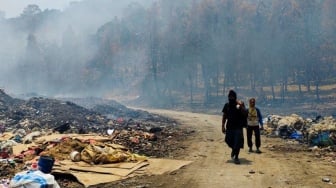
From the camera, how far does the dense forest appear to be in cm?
4862

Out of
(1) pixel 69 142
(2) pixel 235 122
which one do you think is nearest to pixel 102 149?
(1) pixel 69 142

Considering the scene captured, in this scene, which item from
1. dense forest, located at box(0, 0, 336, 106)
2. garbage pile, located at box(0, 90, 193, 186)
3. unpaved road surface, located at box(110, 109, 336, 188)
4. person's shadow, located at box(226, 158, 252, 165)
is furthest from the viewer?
dense forest, located at box(0, 0, 336, 106)

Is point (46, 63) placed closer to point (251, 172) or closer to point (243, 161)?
point (243, 161)

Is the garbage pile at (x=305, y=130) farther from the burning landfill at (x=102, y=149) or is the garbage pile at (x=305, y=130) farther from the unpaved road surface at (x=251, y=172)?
the unpaved road surface at (x=251, y=172)

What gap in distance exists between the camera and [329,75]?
163 ft

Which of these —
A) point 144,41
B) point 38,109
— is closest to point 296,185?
point 38,109

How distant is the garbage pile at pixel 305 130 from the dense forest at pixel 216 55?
28.0 meters

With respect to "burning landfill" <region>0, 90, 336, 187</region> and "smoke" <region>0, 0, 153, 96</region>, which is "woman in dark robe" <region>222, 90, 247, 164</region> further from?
"smoke" <region>0, 0, 153, 96</region>

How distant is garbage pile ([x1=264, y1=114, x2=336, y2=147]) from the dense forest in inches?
1102

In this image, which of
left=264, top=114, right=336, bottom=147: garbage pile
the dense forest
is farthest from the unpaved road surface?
the dense forest

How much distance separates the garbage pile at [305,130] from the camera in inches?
527

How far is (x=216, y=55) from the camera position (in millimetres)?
51719

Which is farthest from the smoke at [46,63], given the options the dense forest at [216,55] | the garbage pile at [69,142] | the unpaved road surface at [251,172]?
the unpaved road surface at [251,172]

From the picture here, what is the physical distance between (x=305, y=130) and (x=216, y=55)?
3624 cm
